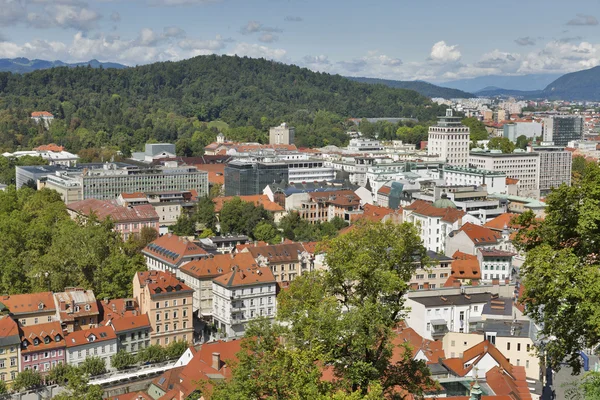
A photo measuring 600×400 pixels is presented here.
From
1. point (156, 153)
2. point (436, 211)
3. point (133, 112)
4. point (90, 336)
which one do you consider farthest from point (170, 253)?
point (133, 112)

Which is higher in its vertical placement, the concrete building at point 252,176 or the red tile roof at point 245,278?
the concrete building at point 252,176

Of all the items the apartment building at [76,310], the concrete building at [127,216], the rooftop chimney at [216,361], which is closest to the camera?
the rooftop chimney at [216,361]

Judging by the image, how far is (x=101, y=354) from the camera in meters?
40.7

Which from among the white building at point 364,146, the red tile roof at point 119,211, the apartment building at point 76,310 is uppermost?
the white building at point 364,146

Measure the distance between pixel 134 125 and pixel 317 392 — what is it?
452 feet

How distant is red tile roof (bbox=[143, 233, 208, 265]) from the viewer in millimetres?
53375

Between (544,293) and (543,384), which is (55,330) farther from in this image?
(544,293)

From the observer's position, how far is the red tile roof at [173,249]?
53375 millimetres

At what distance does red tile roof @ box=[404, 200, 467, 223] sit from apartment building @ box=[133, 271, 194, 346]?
2468cm

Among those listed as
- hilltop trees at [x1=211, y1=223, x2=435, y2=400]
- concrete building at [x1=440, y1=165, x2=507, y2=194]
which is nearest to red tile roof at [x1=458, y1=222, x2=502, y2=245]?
concrete building at [x1=440, y1=165, x2=507, y2=194]

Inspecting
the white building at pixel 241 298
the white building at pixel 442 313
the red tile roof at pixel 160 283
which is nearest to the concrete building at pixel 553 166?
the white building at pixel 241 298

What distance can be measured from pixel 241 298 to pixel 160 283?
536 centimetres

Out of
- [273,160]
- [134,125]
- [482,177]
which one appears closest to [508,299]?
[482,177]

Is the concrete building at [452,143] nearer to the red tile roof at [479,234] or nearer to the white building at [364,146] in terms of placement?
the white building at [364,146]
